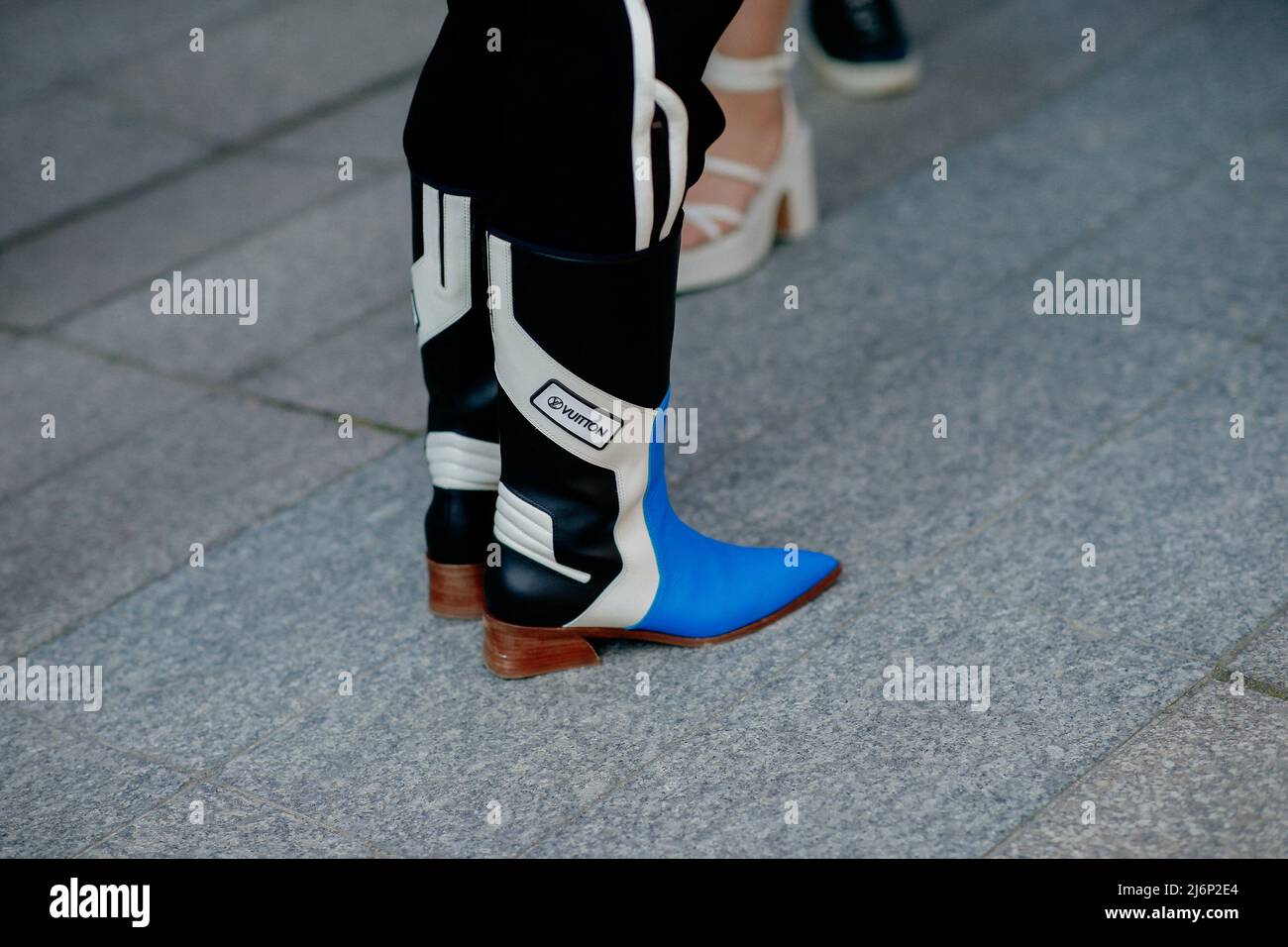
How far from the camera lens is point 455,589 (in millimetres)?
1879

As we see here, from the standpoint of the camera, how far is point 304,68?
3.85 meters

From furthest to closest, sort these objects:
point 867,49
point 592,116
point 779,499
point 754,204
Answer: point 867,49 < point 754,204 < point 779,499 < point 592,116

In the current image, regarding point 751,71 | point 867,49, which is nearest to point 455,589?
point 751,71

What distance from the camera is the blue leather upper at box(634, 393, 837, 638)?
69.1 inches

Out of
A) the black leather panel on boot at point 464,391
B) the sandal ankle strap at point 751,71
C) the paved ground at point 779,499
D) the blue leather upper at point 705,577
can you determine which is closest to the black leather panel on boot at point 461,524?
the black leather panel on boot at point 464,391

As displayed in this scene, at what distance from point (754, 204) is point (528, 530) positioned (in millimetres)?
1259

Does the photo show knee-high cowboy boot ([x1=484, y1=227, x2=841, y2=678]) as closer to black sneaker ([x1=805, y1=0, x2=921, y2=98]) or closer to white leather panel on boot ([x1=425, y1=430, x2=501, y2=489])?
white leather panel on boot ([x1=425, y1=430, x2=501, y2=489])

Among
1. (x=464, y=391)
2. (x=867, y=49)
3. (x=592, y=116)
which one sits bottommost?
(x=867, y=49)

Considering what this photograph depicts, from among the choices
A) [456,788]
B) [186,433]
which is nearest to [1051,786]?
[456,788]

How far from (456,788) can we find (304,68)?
2.70 meters

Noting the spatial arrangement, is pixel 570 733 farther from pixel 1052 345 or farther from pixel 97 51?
pixel 97 51

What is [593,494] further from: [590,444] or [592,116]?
[592,116]

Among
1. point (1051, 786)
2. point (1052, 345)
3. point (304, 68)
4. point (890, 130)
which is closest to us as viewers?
point (1051, 786)

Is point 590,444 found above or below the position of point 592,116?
below
